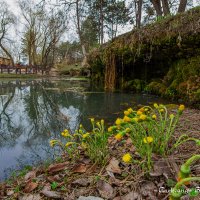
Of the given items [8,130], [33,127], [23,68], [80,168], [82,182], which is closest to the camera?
[82,182]

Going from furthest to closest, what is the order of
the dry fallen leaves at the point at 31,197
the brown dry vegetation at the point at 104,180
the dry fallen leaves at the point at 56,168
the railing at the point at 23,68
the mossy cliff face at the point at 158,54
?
the railing at the point at 23,68 < the mossy cliff face at the point at 158,54 < the dry fallen leaves at the point at 56,168 < the dry fallen leaves at the point at 31,197 < the brown dry vegetation at the point at 104,180

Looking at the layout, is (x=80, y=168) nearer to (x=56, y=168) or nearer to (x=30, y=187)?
(x=56, y=168)

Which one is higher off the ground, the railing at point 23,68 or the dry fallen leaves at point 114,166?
the railing at point 23,68

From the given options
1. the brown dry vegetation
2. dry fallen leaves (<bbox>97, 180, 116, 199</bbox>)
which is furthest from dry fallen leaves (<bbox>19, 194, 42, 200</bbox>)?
dry fallen leaves (<bbox>97, 180, 116, 199</bbox>)

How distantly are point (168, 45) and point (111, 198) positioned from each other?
212 inches

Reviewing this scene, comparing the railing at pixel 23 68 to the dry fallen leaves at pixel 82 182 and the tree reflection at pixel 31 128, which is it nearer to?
the tree reflection at pixel 31 128

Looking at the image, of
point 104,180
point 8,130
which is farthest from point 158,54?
point 104,180

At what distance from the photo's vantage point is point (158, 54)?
6.53 meters

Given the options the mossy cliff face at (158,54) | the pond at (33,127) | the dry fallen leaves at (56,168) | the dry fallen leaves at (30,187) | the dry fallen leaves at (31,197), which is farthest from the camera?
the mossy cliff face at (158,54)

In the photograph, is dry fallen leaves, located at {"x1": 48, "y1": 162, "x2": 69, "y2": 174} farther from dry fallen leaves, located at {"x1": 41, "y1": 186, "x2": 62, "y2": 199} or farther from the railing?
the railing

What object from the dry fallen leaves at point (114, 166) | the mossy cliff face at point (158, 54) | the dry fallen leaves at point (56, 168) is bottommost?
the dry fallen leaves at point (56, 168)

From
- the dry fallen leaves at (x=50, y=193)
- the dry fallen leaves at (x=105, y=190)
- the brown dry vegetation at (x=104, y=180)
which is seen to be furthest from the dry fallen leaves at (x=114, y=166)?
the dry fallen leaves at (x=50, y=193)

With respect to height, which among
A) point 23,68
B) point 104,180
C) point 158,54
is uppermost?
point 23,68

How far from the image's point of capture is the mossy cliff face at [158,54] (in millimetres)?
5219
